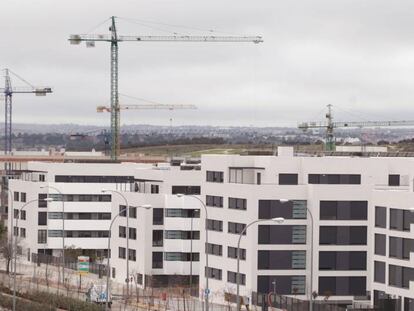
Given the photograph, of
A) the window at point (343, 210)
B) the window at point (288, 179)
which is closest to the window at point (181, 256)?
the window at point (288, 179)

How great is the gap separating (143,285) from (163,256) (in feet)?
8.47

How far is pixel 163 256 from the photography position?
98.7 metres

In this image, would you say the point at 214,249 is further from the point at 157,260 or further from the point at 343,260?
the point at 157,260

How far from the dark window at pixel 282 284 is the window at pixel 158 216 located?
17870 mm

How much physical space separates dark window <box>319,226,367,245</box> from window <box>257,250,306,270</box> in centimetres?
198

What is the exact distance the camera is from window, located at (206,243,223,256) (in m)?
86.5

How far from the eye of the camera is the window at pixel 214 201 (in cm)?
8746

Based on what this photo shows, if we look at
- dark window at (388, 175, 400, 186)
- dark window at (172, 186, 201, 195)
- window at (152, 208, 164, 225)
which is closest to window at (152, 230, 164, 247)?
window at (152, 208, 164, 225)

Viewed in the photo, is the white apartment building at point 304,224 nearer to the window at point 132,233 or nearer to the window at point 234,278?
the window at point 234,278

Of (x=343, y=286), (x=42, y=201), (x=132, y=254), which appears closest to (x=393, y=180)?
(x=343, y=286)

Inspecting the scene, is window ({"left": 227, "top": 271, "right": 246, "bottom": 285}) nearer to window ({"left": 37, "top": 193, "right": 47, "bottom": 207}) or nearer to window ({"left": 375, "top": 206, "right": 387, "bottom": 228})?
window ({"left": 375, "top": 206, "right": 387, "bottom": 228})

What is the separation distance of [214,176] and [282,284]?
32.9ft

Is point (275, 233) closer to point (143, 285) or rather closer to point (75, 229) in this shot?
point (143, 285)

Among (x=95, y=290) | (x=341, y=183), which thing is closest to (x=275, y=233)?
(x=341, y=183)
